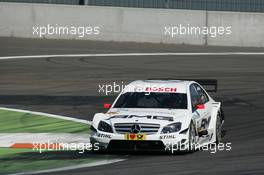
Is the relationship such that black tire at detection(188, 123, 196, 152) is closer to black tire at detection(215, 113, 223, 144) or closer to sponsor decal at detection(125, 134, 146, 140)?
sponsor decal at detection(125, 134, 146, 140)

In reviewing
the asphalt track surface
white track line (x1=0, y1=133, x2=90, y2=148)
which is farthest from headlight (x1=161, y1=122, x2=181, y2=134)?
white track line (x1=0, y1=133, x2=90, y2=148)

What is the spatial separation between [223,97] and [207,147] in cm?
778

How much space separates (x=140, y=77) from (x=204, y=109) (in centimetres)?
1189

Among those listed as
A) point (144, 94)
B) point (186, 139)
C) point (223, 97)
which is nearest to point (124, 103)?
point (144, 94)

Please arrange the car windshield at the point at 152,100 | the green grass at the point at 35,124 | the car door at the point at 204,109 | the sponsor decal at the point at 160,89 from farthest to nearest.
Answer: the green grass at the point at 35,124
the sponsor decal at the point at 160,89
the car door at the point at 204,109
the car windshield at the point at 152,100

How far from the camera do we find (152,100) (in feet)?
51.7

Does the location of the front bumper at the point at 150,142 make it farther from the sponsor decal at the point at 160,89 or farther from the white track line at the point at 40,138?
the white track line at the point at 40,138

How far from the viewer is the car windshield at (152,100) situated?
51.3 feet

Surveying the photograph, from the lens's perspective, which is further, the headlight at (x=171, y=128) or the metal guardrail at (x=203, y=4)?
the metal guardrail at (x=203, y=4)

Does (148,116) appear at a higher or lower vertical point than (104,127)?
higher

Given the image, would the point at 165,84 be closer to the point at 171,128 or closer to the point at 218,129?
the point at 218,129

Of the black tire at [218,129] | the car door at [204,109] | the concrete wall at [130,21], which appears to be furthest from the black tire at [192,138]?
the concrete wall at [130,21]

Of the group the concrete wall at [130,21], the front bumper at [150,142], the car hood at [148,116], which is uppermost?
the concrete wall at [130,21]

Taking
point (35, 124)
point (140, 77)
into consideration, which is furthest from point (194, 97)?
point (140, 77)
